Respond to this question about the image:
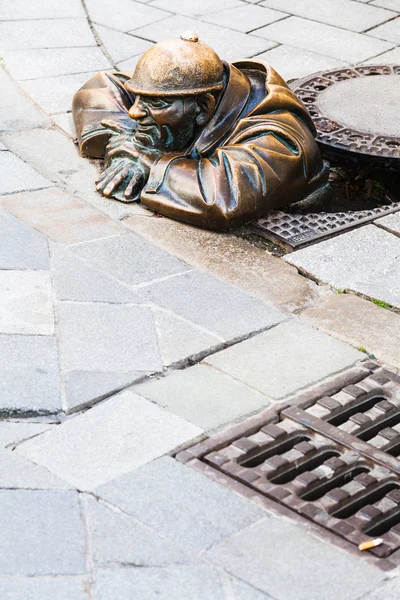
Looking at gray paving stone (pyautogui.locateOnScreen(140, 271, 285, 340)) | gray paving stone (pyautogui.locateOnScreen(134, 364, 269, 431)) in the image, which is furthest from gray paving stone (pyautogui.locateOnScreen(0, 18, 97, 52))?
gray paving stone (pyautogui.locateOnScreen(134, 364, 269, 431))

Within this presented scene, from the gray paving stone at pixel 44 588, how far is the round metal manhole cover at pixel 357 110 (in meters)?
3.12

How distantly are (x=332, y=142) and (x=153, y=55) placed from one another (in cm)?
116

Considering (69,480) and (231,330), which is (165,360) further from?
(69,480)

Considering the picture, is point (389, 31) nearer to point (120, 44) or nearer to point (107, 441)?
point (120, 44)

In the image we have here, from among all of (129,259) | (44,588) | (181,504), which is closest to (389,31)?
(129,259)

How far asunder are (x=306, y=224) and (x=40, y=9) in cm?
342

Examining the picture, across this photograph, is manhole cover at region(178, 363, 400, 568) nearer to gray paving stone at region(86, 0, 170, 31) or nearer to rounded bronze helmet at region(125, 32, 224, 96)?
rounded bronze helmet at region(125, 32, 224, 96)

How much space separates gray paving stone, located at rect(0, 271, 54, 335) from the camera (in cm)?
366

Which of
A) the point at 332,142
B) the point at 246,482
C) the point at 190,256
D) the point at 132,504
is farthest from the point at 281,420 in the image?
the point at 332,142

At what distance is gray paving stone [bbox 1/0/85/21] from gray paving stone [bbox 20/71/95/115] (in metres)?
1.12

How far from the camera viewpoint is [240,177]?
14.5 feet

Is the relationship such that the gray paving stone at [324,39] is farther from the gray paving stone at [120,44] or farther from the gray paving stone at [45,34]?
the gray paving stone at [45,34]

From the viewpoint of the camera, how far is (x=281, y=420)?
3289 millimetres

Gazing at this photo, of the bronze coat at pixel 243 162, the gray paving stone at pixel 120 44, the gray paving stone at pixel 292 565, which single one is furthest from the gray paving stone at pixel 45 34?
the gray paving stone at pixel 292 565
